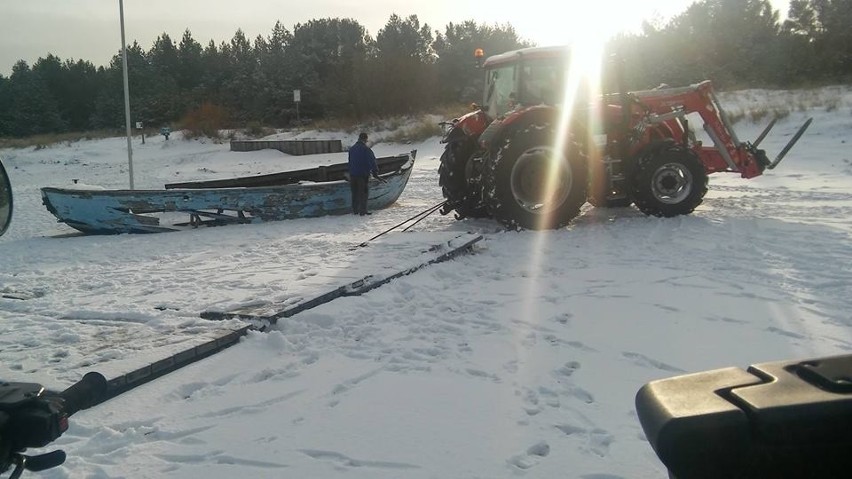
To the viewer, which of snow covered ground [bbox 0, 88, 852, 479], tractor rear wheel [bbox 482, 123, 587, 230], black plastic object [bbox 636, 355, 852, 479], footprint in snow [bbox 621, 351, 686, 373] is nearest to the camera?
black plastic object [bbox 636, 355, 852, 479]

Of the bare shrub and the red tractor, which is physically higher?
the bare shrub

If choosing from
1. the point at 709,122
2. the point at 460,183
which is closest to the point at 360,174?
the point at 460,183

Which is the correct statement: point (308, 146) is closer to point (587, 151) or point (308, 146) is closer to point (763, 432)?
point (587, 151)

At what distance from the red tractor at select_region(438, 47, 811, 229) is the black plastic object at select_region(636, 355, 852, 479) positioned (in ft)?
22.9

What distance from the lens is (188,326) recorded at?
4.83 metres

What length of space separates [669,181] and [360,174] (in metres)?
4.76

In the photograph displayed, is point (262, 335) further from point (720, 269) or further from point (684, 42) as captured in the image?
point (684, 42)

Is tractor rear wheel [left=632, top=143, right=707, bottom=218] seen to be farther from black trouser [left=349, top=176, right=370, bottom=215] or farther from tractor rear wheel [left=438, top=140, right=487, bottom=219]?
black trouser [left=349, top=176, right=370, bottom=215]

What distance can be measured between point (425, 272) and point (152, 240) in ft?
16.4

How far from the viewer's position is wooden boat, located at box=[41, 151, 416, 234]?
32.1ft

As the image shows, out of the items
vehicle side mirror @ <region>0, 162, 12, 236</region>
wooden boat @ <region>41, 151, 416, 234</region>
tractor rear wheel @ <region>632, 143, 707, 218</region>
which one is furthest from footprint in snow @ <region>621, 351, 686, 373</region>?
wooden boat @ <region>41, 151, 416, 234</region>

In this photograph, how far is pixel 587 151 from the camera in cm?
839

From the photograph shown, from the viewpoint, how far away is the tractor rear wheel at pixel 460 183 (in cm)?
967

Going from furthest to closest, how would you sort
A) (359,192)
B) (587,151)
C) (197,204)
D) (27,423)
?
1. (359,192)
2. (197,204)
3. (587,151)
4. (27,423)
